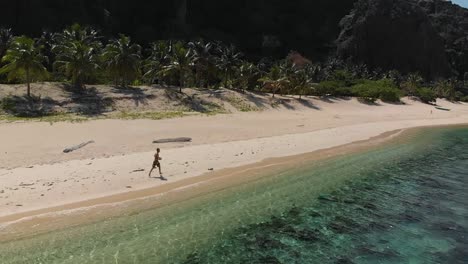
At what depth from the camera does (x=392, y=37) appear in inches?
5197

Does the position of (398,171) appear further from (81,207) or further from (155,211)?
(81,207)

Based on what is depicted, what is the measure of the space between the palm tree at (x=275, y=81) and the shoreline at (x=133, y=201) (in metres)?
33.3

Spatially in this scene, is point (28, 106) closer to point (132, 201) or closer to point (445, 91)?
point (132, 201)

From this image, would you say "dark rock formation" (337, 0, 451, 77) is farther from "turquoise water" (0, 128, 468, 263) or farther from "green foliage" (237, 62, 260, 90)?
"turquoise water" (0, 128, 468, 263)

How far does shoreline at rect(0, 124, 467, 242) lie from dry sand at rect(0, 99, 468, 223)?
473 mm

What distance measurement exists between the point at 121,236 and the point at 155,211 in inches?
112

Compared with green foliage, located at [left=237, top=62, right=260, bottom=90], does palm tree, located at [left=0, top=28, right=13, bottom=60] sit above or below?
above

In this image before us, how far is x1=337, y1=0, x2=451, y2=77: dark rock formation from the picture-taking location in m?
127

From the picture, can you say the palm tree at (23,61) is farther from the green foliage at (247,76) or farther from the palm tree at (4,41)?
the green foliage at (247,76)

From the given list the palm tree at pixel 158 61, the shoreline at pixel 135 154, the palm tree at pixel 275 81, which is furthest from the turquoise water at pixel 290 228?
the palm tree at pixel 275 81

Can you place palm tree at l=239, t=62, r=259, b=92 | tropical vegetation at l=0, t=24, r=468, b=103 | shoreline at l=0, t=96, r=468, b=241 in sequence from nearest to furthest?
shoreline at l=0, t=96, r=468, b=241
tropical vegetation at l=0, t=24, r=468, b=103
palm tree at l=239, t=62, r=259, b=92

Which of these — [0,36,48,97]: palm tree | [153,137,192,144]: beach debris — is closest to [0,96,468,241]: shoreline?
[153,137,192,144]: beach debris

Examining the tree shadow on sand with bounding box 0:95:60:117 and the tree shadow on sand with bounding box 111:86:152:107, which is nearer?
the tree shadow on sand with bounding box 0:95:60:117

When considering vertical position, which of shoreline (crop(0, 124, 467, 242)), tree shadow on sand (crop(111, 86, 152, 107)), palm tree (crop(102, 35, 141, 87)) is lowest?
shoreline (crop(0, 124, 467, 242))
